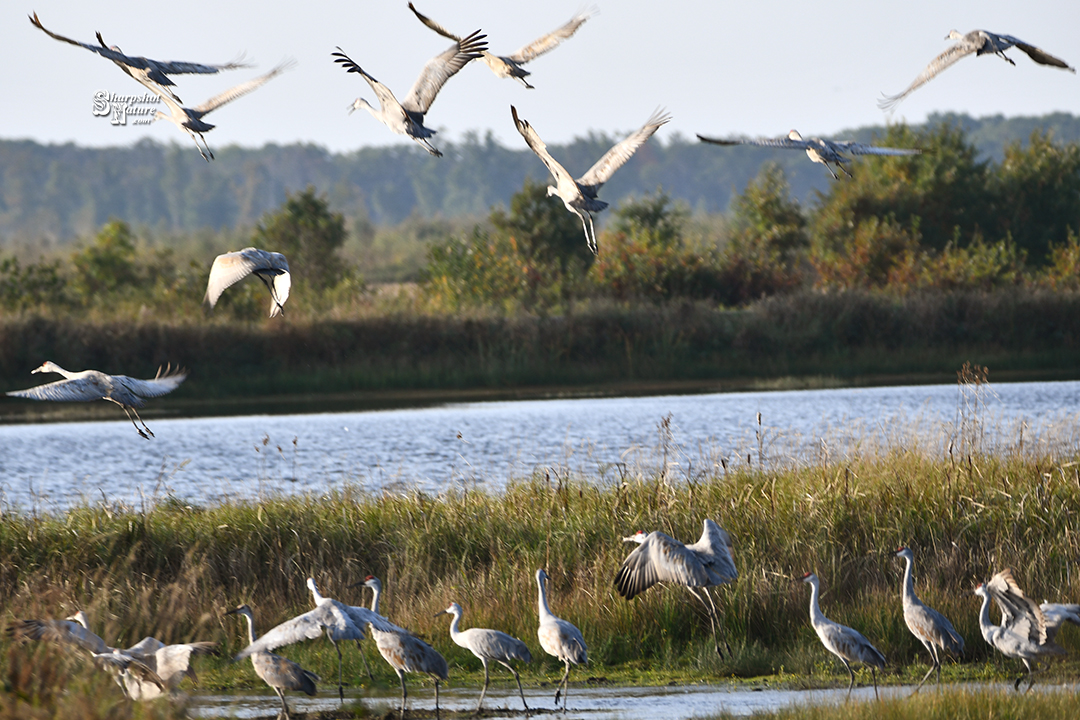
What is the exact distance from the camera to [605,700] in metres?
9.55

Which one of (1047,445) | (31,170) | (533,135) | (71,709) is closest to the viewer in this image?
(71,709)

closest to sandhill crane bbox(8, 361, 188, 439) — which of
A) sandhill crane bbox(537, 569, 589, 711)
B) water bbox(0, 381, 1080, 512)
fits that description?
sandhill crane bbox(537, 569, 589, 711)

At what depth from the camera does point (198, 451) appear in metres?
25.2

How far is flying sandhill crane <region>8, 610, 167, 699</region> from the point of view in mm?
7707

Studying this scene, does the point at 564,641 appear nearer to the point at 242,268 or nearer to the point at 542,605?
the point at 542,605

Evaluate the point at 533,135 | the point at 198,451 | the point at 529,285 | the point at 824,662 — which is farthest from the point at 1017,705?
the point at 529,285

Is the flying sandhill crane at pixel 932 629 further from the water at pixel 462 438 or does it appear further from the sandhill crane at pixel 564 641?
the water at pixel 462 438

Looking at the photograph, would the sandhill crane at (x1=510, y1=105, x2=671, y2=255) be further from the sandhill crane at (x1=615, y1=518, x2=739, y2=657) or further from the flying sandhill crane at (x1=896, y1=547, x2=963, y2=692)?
the flying sandhill crane at (x1=896, y1=547, x2=963, y2=692)

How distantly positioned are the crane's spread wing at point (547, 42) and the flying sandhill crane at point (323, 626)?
191 inches

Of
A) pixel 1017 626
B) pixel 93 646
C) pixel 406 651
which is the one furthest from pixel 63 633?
pixel 1017 626

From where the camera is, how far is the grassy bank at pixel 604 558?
35.6 ft

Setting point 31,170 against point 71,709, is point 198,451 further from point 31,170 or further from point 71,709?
point 31,170

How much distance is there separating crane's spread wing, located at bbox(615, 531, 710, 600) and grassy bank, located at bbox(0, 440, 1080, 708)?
129 centimetres

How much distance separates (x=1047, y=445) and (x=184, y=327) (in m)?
26.2
